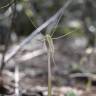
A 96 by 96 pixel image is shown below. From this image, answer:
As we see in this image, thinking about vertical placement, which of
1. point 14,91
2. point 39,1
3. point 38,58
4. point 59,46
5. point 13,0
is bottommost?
point 14,91

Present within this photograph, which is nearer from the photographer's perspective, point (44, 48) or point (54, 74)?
point (54, 74)

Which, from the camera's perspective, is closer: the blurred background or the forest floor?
the forest floor

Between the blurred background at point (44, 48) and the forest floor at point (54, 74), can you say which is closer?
the forest floor at point (54, 74)

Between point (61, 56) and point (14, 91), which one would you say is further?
point (61, 56)

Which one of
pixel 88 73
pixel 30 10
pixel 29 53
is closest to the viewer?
pixel 88 73

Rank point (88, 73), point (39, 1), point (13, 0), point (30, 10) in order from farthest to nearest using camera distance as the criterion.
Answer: point (39, 1)
point (30, 10)
point (88, 73)
point (13, 0)

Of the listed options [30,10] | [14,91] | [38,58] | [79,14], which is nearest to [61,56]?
[38,58]

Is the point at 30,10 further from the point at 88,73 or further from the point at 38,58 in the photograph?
the point at 88,73

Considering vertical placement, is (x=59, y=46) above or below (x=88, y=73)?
above

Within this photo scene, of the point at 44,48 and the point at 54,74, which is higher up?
the point at 44,48
